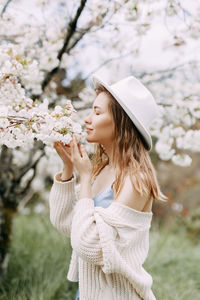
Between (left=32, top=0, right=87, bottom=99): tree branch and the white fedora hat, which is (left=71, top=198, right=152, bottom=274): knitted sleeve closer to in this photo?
the white fedora hat

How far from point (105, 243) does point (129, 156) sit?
0.43m

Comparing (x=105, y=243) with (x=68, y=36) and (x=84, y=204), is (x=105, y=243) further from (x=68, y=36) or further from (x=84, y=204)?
(x=68, y=36)

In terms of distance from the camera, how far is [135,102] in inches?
60.8

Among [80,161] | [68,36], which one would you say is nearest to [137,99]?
[80,161]

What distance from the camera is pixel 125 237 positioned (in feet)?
4.56

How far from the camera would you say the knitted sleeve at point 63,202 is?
1587 mm

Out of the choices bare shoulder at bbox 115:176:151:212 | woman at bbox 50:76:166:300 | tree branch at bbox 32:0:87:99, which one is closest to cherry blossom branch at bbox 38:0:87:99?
tree branch at bbox 32:0:87:99

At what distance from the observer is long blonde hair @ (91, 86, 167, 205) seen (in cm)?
149

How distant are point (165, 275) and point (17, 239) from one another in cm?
183

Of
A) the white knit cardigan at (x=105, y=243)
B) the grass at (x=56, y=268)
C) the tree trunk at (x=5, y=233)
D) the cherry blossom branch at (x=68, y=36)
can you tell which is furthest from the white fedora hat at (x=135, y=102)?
the tree trunk at (x=5, y=233)

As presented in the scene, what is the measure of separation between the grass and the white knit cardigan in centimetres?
138

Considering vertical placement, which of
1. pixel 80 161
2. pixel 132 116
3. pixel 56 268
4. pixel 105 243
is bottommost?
pixel 56 268

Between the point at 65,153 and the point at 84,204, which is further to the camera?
the point at 65,153

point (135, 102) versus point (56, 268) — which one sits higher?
point (135, 102)
